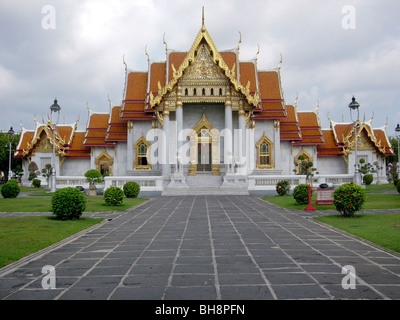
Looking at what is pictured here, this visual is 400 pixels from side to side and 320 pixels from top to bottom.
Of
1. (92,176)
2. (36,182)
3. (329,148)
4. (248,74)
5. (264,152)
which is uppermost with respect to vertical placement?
(248,74)

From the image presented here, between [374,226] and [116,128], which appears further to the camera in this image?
[116,128]

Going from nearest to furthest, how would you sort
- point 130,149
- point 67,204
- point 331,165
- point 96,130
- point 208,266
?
point 208,266
point 67,204
point 130,149
point 96,130
point 331,165

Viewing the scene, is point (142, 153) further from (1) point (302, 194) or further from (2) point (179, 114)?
(1) point (302, 194)

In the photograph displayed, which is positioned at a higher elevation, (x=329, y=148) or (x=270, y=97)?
(x=270, y=97)

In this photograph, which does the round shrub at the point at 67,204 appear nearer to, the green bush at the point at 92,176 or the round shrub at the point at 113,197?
the round shrub at the point at 113,197

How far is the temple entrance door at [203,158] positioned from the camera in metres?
29.8

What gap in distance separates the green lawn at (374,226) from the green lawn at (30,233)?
6966mm

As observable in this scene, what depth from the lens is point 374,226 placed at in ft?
34.1

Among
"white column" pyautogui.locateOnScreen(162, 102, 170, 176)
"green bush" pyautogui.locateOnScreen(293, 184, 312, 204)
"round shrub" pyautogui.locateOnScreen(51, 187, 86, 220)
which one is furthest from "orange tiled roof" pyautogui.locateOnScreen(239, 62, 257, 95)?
"round shrub" pyautogui.locateOnScreen(51, 187, 86, 220)

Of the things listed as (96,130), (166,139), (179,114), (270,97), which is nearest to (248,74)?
(270,97)

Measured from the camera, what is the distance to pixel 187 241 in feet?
27.6

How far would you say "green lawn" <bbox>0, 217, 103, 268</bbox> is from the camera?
738 cm

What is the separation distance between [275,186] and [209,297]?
21393mm

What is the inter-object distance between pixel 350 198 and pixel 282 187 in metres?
10.9
